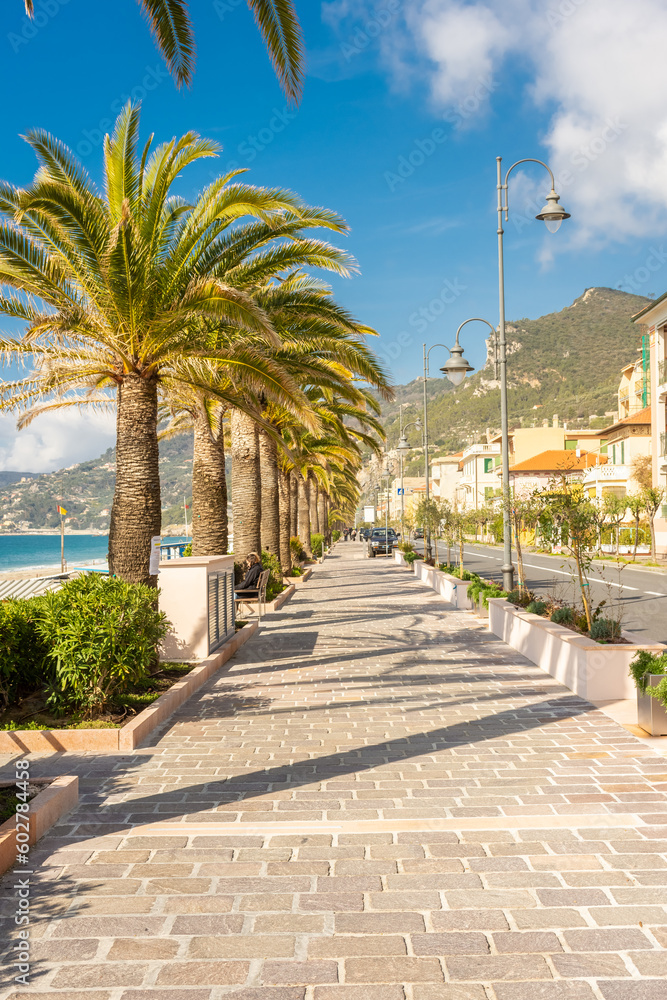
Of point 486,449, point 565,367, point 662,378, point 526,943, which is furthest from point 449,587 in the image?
point 565,367

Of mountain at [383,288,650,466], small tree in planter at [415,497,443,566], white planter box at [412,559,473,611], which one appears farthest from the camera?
mountain at [383,288,650,466]

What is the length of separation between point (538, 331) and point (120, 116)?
133494 mm

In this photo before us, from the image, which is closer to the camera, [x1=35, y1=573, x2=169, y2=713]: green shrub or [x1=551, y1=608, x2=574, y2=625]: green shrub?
[x1=35, y1=573, x2=169, y2=713]: green shrub

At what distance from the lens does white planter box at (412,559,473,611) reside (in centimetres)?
1720

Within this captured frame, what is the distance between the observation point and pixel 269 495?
71.1 ft

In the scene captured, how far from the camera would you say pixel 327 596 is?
2120 cm

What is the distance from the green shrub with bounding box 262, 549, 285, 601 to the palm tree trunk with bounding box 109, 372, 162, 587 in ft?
28.5

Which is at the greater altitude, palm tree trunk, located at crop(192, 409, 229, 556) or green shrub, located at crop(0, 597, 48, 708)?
palm tree trunk, located at crop(192, 409, 229, 556)

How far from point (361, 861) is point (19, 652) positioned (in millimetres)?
4355

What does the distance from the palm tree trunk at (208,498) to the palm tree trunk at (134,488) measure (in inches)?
180

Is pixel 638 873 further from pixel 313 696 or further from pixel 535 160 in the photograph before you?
pixel 535 160

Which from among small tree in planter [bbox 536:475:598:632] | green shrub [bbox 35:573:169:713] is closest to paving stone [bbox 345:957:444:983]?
green shrub [bbox 35:573:169:713]

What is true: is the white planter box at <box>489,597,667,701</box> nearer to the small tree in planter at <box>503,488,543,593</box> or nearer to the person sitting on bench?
the small tree in planter at <box>503,488,543,593</box>

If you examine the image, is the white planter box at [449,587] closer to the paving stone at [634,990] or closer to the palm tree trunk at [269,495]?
the palm tree trunk at [269,495]
